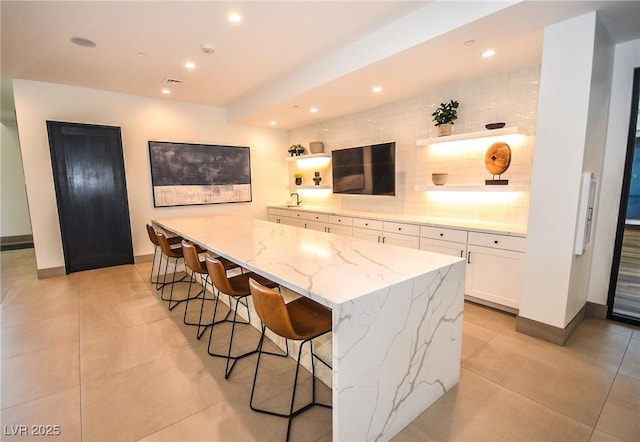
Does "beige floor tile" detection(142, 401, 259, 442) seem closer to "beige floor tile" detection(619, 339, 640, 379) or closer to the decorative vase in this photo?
"beige floor tile" detection(619, 339, 640, 379)

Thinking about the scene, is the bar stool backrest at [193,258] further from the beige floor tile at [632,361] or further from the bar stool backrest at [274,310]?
the beige floor tile at [632,361]

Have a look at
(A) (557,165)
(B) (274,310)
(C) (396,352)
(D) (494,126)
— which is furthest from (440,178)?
(B) (274,310)

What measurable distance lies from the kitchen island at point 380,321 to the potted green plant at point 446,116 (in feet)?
7.09

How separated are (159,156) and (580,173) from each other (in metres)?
5.55

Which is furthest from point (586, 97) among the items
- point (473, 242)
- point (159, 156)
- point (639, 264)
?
point (159, 156)

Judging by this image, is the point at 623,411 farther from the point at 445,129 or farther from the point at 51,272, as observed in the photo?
the point at 51,272

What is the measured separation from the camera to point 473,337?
259cm

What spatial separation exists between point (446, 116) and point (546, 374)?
9.11 feet

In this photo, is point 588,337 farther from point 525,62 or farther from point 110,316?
point 110,316

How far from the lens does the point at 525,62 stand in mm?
2963

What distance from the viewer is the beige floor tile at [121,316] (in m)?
2.80

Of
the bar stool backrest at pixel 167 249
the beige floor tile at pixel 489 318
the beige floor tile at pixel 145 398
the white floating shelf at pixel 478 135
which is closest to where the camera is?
the beige floor tile at pixel 145 398

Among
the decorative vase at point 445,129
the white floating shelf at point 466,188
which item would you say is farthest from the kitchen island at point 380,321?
the decorative vase at point 445,129

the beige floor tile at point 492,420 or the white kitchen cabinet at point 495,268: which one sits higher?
the white kitchen cabinet at point 495,268
